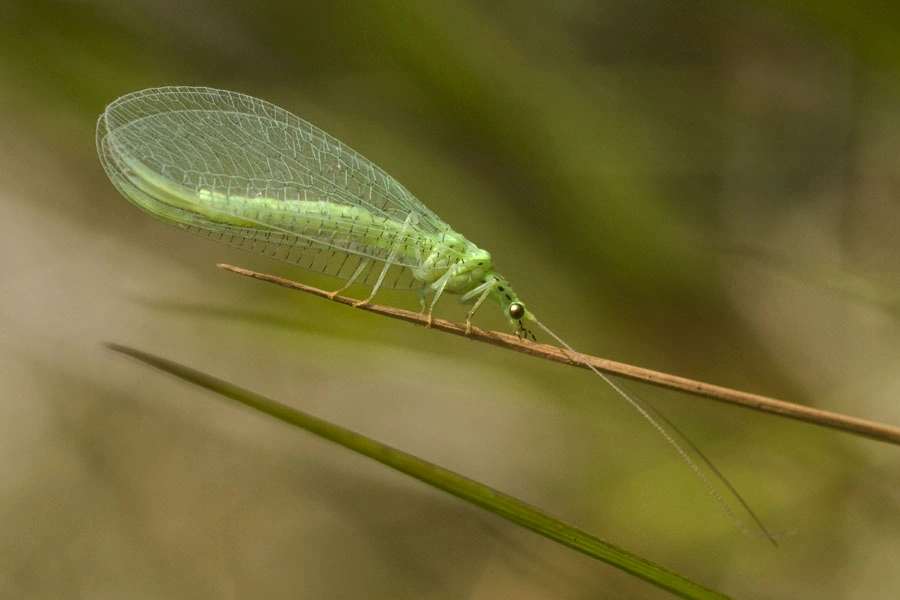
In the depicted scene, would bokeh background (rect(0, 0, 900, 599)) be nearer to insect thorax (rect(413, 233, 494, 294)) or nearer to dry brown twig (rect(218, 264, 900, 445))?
insect thorax (rect(413, 233, 494, 294))

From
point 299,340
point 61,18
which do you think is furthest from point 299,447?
point 61,18

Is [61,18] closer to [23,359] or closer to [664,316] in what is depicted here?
[23,359]

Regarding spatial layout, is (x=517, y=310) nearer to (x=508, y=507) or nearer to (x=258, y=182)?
(x=258, y=182)

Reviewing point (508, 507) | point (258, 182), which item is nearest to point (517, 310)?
point (258, 182)

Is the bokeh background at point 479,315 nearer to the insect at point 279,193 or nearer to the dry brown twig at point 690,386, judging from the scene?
the insect at point 279,193

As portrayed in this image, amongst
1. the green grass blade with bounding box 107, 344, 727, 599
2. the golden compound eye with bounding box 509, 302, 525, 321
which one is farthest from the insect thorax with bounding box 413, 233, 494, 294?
the green grass blade with bounding box 107, 344, 727, 599

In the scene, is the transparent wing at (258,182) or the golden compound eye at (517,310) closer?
the transparent wing at (258,182)

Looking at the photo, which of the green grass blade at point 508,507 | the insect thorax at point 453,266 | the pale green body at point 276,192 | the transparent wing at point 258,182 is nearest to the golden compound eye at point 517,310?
the pale green body at point 276,192
